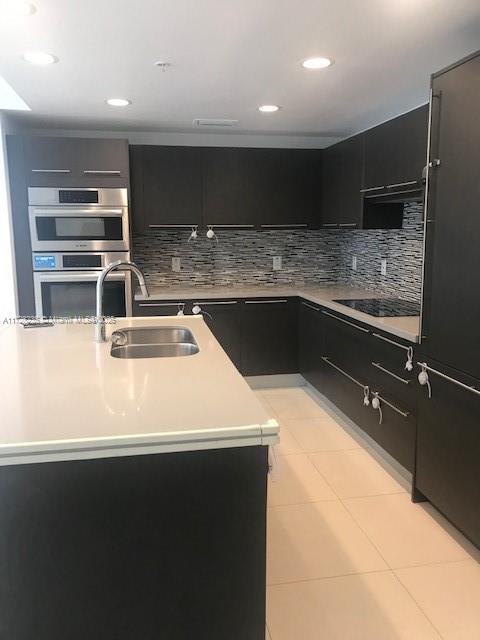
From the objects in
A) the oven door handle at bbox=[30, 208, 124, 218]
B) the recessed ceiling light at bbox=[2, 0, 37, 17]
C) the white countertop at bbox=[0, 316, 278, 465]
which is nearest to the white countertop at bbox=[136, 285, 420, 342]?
the oven door handle at bbox=[30, 208, 124, 218]

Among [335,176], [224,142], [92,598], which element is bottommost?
[92,598]

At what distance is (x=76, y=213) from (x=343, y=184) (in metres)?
2.11

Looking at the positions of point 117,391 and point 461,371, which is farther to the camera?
point 461,371

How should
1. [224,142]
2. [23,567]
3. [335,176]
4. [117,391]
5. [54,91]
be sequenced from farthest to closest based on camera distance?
[224,142], [335,176], [54,91], [117,391], [23,567]

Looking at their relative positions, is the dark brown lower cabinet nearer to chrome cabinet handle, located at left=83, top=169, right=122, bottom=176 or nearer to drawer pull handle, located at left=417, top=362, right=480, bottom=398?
drawer pull handle, located at left=417, top=362, right=480, bottom=398

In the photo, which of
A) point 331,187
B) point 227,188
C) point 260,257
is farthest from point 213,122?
point 260,257

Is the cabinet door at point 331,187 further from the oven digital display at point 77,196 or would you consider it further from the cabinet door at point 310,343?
the oven digital display at point 77,196

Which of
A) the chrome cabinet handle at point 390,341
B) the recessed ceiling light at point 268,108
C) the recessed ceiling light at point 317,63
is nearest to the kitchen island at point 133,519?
the chrome cabinet handle at point 390,341

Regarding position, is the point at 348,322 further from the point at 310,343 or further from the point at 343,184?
the point at 343,184

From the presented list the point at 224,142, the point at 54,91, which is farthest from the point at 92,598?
the point at 224,142

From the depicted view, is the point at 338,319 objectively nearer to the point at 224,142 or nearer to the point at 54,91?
the point at 224,142

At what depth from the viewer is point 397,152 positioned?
123 inches

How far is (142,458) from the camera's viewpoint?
4.24 ft

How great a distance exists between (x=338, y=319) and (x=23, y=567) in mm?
2698
